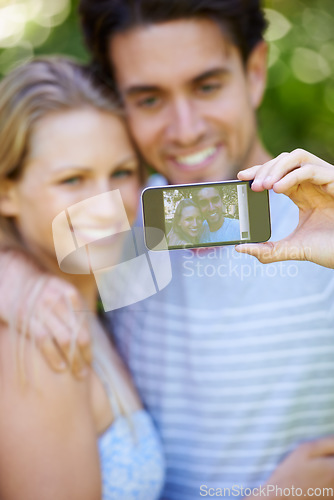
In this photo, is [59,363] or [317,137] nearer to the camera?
[59,363]

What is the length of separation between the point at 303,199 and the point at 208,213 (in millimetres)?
129

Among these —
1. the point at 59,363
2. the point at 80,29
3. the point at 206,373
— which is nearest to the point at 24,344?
the point at 59,363

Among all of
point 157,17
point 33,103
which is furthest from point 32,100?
point 157,17

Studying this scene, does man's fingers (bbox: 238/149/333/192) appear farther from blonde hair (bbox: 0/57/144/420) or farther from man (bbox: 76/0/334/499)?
blonde hair (bbox: 0/57/144/420)

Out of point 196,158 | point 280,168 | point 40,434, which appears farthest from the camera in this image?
point 196,158

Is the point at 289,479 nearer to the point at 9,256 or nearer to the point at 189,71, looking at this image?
the point at 9,256

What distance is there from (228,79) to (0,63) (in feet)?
1.38

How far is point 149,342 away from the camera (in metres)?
0.97

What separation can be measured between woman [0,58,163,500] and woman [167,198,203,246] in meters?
0.18

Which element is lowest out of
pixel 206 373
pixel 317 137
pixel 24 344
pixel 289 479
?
pixel 289 479

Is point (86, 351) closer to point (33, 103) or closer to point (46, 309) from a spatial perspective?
point (46, 309)

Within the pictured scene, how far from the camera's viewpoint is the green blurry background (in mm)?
980

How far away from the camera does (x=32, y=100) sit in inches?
35.9

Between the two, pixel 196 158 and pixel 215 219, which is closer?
pixel 215 219
